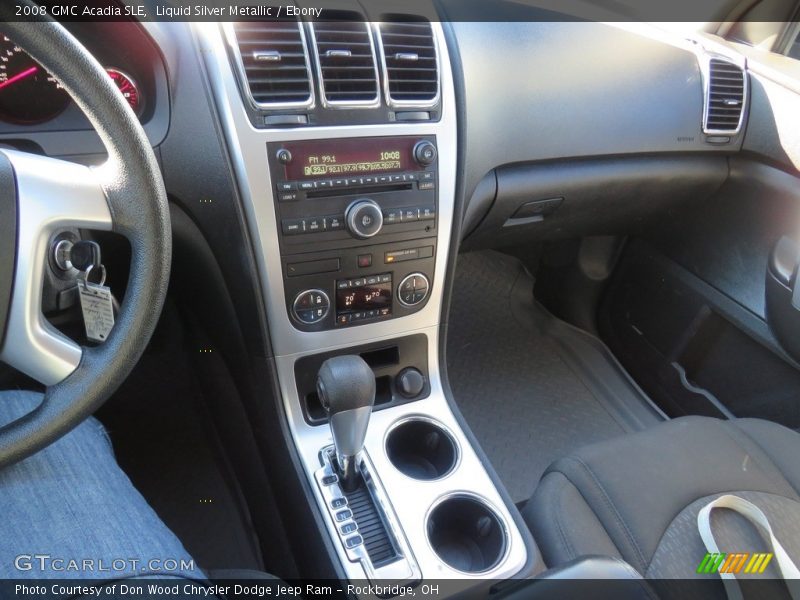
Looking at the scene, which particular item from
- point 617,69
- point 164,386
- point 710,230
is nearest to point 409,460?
point 164,386

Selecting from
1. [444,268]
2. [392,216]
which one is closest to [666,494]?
[444,268]

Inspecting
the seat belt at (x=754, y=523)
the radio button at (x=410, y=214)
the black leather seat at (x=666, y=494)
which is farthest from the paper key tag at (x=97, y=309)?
the seat belt at (x=754, y=523)

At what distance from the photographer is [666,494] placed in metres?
1.06

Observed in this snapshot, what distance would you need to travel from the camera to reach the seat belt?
897 millimetres

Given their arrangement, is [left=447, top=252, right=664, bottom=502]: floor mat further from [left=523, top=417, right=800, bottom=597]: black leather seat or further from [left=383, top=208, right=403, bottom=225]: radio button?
[left=383, top=208, right=403, bottom=225]: radio button

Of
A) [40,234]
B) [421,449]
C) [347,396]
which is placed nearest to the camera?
[40,234]

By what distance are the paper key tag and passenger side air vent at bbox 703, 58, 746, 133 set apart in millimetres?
1429

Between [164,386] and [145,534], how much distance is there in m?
0.86

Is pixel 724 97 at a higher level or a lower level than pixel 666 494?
higher

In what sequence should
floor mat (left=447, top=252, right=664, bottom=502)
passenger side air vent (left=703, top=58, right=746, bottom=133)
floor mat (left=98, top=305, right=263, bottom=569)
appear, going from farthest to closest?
floor mat (left=447, top=252, right=664, bottom=502)
passenger side air vent (left=703, top=58, right=746, bottom=133)
floor mat (left=98, top=305, right=263, bottom=569)

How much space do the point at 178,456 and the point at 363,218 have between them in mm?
880

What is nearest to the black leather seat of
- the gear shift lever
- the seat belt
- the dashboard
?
the seat belt

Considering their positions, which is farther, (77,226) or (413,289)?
(413,289)

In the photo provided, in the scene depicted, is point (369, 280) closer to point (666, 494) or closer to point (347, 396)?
point (347, 396)
